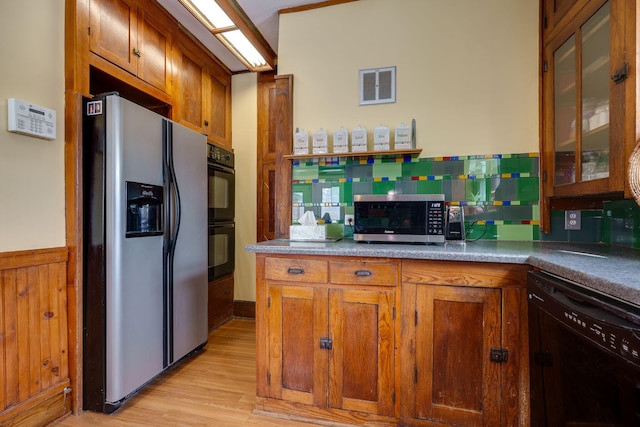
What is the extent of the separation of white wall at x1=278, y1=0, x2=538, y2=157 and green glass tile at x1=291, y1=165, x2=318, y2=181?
0.99ft

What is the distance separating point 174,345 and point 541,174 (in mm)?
2694

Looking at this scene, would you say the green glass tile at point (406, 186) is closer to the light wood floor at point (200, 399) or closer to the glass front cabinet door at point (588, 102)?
the glass front cabinet door at point (588, 102)

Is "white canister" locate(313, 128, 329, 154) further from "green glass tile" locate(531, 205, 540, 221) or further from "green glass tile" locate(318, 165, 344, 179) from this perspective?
"green glass tile" locate(531, 205, 540, 221)

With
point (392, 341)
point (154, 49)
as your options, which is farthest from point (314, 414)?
point (154, 49)

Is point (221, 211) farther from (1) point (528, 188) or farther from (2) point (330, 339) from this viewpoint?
(1) point (528, 188)

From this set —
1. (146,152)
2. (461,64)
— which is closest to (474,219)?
(461,64)

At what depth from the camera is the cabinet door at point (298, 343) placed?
5.26ft

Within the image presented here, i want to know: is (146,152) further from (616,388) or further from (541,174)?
(541,174)

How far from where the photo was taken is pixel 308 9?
2318 millimetres

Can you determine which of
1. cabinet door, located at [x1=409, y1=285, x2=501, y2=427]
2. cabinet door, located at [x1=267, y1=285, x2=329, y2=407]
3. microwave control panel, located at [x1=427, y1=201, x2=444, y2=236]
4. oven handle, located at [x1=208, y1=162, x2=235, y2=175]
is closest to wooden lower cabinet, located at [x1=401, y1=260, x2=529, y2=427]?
cabinet door, located at [x1=409, y1=285, x2=501, y2=427]

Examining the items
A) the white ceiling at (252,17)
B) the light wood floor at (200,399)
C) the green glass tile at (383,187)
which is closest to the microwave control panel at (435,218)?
the green glass tile at (383,187)

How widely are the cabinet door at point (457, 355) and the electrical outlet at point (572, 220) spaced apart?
2.98 ft

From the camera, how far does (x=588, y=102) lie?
4.83ft

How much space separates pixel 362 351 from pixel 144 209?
151cm
